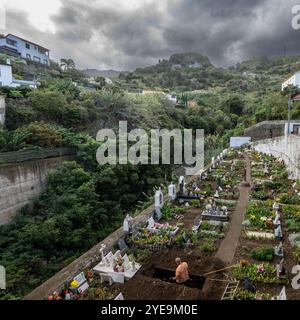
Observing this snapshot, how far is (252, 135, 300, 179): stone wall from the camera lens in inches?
705

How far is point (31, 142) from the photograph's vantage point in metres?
18.1

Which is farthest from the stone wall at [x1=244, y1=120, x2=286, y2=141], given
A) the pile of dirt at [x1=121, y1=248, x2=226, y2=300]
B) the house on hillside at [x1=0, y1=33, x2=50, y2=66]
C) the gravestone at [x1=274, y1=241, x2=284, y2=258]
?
the house on hillside at [x1=0, y1=33, x2=50, y2=66]

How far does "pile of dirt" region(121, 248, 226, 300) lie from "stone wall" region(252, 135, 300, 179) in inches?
459

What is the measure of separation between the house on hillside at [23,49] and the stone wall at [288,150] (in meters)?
37.6

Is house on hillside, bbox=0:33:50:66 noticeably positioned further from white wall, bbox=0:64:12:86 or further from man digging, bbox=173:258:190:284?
man digging, bbox=173:258:190:284

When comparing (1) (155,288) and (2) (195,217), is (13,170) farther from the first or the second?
(1) (155,288)

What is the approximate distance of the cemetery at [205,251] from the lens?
22.2ft

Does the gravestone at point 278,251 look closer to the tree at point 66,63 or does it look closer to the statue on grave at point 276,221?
the statue on grave at point 276,221

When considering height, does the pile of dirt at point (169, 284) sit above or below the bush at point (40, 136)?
below

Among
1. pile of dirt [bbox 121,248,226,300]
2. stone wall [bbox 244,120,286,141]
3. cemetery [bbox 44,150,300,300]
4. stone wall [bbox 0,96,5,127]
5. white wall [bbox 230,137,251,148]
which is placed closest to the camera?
pile of dirt [bbox 121,248,226,300]

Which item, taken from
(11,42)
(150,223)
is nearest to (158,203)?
(150,223)

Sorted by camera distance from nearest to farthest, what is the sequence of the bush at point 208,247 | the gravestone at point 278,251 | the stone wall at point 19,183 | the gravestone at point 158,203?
the gravestone at point 278,251 < the bush at point 208,247 < the gravestone at point 158,203 < the stone wall at point 19,183

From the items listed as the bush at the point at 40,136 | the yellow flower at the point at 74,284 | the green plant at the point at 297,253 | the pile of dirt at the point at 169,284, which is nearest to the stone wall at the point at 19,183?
the bush at the point at 40,136

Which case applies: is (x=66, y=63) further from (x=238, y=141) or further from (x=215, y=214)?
(x=215, y=214)
